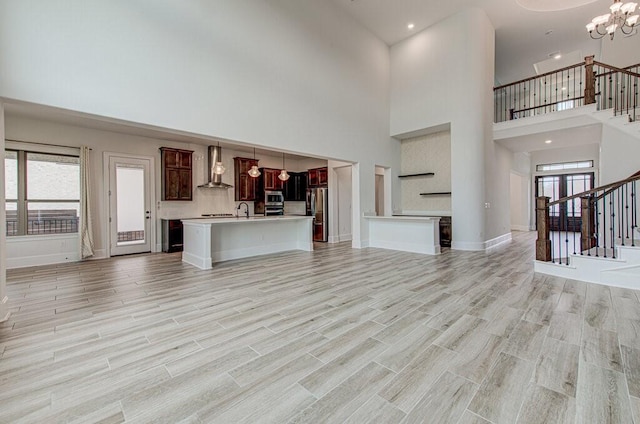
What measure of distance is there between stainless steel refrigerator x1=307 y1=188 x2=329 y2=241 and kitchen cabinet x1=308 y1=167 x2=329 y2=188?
0.20 m

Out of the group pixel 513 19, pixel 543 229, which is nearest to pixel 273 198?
pixel 543 229

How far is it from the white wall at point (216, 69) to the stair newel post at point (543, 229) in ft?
12.3

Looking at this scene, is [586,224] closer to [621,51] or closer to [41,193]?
[621,51]

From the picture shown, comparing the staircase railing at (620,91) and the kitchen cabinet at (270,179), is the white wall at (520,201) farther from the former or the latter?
the kitchen cabinet at (270,179)

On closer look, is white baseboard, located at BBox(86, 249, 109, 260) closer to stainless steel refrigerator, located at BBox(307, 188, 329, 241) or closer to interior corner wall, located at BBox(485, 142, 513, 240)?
stainless steel refrigerator, located at BBox(307, 188, 329, 241)

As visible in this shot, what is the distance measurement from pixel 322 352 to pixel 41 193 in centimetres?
718

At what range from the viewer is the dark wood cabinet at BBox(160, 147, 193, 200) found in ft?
24.1

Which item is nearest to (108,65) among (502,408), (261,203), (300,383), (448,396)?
(300,383)

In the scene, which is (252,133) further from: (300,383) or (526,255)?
(526,255)

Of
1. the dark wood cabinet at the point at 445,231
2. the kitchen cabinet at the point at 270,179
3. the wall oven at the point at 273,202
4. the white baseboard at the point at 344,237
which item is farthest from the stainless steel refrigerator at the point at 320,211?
the dark wood cabinet at the point at 445,231

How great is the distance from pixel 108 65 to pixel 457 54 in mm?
7299

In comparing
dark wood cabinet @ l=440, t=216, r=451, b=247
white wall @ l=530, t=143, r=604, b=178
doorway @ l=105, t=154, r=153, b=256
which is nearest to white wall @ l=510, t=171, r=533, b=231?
white wall @ l=530, t=143, r=604, b=178

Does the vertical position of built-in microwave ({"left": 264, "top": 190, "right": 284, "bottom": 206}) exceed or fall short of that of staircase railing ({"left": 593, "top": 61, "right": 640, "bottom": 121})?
it falls short

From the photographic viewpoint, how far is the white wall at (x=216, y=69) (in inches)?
123
